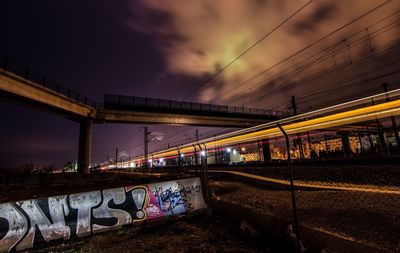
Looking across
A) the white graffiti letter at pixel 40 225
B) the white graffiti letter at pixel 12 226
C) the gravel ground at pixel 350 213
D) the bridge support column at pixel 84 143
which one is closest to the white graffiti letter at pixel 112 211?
the white graffiti letter at pixel 40 225

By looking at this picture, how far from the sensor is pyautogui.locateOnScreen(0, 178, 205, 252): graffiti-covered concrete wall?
24.6 ft

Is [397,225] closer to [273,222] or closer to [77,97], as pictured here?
[273,222]

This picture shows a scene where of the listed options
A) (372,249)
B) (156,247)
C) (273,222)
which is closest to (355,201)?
(273,222)

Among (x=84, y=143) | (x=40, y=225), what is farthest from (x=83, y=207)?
(x=84, y=143)

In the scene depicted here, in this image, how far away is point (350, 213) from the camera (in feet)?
23.7

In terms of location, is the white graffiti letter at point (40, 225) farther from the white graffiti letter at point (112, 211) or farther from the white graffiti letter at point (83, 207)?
the white graffiti letter at point (112, 211)

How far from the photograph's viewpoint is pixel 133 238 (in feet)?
27.6

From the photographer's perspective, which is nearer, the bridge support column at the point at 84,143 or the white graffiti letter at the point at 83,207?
the white graffiti letter at the point at 83,207

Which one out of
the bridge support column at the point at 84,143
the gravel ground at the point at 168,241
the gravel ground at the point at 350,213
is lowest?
the gravel ground at the point at 168,241

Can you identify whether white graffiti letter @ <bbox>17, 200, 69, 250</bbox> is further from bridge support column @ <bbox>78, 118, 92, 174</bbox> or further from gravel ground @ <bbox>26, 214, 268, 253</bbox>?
bridge support column @ <bbox>78, 118, 92, 174</bbox>

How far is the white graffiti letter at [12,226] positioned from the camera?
726cm

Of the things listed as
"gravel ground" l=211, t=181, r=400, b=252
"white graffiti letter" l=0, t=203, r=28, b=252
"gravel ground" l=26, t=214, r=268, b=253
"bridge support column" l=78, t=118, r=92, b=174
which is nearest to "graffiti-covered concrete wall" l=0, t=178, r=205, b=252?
"white graffiti letter" l=0, t=203, r=28, b=252

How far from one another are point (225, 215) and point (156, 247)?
3.87m

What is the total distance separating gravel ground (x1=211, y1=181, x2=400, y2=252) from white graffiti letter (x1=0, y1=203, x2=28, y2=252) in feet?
27.8
